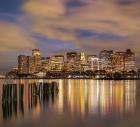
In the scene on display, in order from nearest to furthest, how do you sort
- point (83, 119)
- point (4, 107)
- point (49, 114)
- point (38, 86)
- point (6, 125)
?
point (6, 125), point (83, 119), point (49, 114), point (4, 107), point (38, 86)

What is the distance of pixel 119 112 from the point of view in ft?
105

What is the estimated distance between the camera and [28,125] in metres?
24.6

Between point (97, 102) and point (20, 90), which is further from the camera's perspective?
point (97, 102)

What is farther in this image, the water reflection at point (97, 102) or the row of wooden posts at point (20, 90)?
the row of wooden posts at point (20, 90)

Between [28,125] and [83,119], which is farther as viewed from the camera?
[83,119]

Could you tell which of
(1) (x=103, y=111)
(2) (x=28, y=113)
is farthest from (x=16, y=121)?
(1) (x=103, y=111)

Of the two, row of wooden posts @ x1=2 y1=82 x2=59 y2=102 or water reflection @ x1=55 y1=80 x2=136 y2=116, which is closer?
water reflection @ x1=55 y1=80 x2=136 y2=116

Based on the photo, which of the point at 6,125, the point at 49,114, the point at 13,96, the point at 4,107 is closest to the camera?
the point at 6,125

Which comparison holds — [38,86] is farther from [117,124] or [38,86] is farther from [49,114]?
[117,124]

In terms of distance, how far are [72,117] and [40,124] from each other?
13.2ft

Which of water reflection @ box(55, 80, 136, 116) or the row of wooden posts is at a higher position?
the row of wooden posts

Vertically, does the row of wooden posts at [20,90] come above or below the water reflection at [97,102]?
above

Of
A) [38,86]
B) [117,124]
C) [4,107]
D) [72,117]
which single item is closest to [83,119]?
[72,117]

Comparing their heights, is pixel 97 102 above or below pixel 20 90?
below
